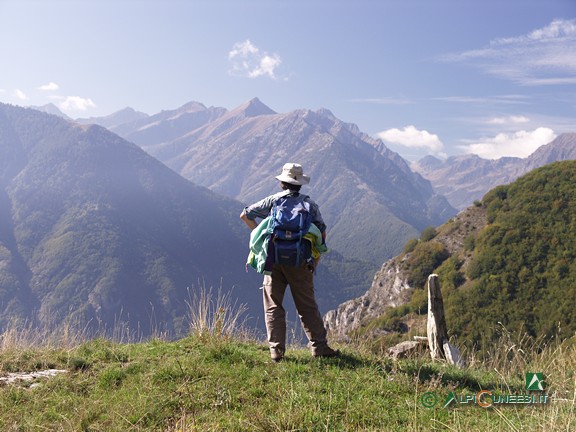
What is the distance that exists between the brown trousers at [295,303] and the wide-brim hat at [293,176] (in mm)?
1131

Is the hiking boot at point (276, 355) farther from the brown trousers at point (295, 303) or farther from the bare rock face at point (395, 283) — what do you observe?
the bare rock face at point (395, 283)

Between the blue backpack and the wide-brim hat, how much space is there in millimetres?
390

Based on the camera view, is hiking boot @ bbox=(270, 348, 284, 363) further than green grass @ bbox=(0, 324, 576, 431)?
Yes

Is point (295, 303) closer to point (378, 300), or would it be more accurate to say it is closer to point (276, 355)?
point (276, 355)

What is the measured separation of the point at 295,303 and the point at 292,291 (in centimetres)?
18

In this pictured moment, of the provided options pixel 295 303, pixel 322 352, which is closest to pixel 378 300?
pixel 322 352

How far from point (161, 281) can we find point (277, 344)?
595 feet

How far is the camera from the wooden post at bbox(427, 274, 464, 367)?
7.32 m

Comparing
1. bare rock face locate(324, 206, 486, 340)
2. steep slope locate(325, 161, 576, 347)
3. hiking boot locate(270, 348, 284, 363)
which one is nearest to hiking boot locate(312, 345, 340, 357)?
hiking boot locate(270, 348, 284, 363)

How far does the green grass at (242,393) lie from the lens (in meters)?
3.86

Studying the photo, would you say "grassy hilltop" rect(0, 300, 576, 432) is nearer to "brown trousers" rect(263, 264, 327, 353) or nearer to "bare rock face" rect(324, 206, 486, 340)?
"brown trousers" rect(263, 264, 327, 353)

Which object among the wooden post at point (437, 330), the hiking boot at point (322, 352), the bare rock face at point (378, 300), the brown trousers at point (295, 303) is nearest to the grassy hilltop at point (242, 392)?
the hiking boot at point (322, 352)

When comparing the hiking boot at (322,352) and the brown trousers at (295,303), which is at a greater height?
the brown trousers at (295,303)

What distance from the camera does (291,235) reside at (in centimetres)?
539
